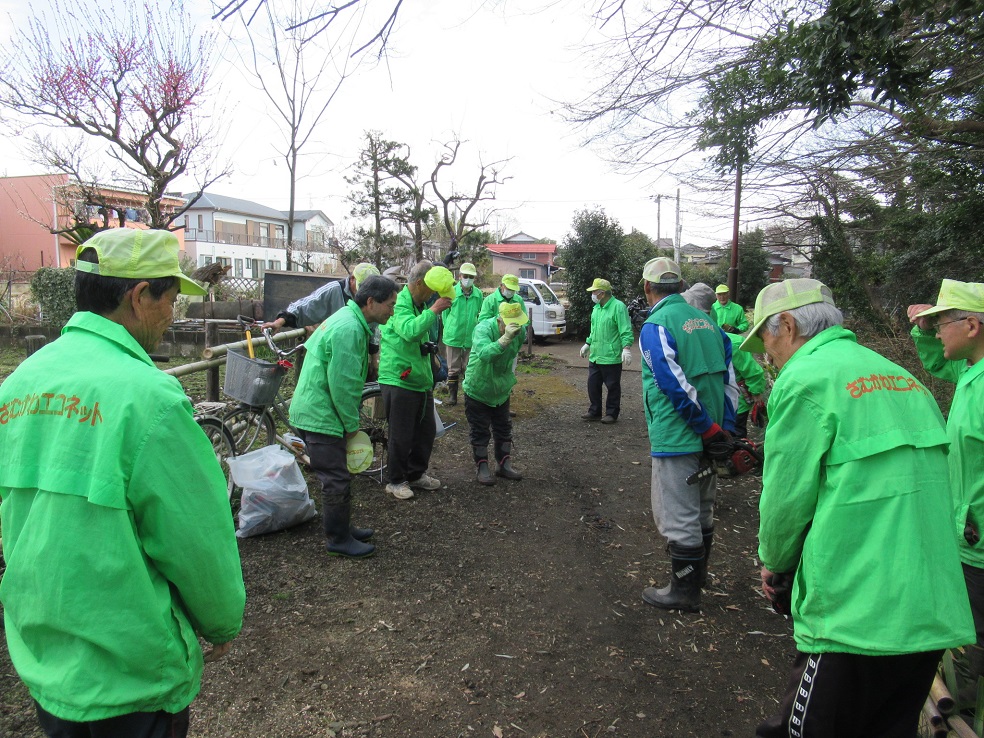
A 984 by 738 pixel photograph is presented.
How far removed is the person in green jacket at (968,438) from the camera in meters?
2.30

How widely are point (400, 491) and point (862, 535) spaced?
3.89m

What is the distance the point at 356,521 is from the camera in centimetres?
469

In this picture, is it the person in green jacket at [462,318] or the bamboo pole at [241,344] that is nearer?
the bamboo pole at [241,344]

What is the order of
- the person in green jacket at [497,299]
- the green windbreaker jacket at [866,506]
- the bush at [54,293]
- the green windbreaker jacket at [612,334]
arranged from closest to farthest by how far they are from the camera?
the green windbreaker jacket at [866,506] → the person in green jacket at [497,299] → the green windbreaker jacket at [612,334] → the bush at [54,293]

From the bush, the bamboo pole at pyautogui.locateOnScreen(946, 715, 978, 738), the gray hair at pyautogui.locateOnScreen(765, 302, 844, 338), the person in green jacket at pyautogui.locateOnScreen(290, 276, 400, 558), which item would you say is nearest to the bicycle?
the person in green jacket at pyautogui.locateOnScreen(290, 276, 400, 558)

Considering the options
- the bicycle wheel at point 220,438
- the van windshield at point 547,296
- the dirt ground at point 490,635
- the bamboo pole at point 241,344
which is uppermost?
the van windshield at point 547,296

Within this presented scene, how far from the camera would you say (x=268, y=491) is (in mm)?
4250

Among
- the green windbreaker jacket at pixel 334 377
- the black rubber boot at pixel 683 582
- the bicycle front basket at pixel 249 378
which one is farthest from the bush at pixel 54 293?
the black rubber boot at pixel 683 582

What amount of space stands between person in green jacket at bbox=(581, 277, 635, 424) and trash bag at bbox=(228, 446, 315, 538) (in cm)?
484

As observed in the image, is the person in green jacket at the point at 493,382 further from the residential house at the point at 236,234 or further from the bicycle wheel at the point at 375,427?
the residential house at the point at 236,234

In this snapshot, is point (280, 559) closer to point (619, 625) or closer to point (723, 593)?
point (619, 625)

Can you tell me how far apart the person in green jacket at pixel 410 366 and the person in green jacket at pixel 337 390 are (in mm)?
589

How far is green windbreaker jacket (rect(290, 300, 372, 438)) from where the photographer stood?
3816mm

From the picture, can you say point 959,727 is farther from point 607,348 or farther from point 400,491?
point 607,348
